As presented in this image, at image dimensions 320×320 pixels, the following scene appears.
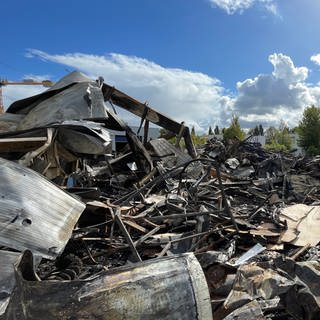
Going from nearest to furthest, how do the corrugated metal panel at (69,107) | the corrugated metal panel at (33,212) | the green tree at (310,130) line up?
the corrugated metal panel at (33,212) < the corrugated metal panel at (69,107) < the green tree at (310,130)

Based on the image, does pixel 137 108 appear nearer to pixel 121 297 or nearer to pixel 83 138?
pixel 83 138

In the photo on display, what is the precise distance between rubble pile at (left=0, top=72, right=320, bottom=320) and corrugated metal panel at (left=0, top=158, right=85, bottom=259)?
0.04 feet

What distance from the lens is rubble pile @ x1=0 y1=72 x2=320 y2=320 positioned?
2.08 meters

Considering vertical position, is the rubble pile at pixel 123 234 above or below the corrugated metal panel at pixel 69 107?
below

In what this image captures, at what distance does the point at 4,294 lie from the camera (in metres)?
2.71

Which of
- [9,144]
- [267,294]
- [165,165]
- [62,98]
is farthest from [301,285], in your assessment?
[165,165]

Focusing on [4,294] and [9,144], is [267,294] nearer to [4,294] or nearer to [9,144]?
[4,294]

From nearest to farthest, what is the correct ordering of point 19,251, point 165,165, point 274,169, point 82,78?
point 19,251, point 82,78, point 165,165, point 274,169

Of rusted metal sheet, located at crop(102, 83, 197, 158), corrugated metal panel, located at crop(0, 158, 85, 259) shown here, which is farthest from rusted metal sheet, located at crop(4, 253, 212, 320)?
rusted metal sheet, located at crop(102, 83, 197, 158)

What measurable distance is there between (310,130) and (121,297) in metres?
44.5

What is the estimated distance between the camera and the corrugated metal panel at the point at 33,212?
305cm

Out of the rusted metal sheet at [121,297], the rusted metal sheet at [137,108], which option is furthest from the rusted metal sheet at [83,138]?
the rusted metal sheet at [137,108]

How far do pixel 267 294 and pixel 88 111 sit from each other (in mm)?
3840

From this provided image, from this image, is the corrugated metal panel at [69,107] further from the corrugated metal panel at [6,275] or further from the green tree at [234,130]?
the green tree at [234,130]
